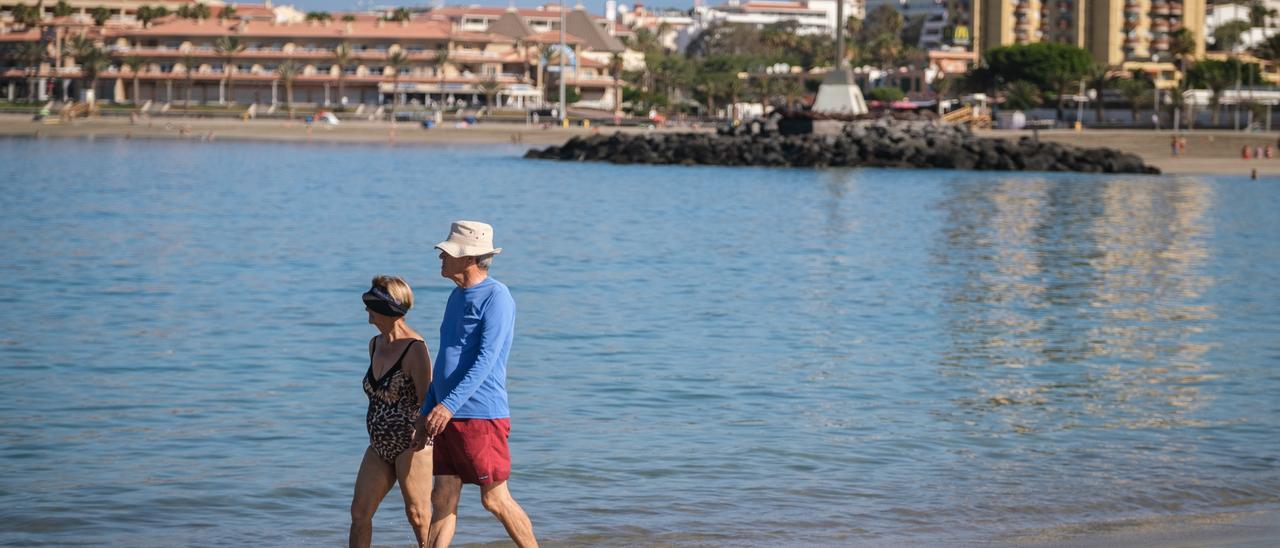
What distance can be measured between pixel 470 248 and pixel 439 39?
395ft

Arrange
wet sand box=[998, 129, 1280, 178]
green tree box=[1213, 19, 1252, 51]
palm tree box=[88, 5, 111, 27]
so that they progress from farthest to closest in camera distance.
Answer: green tree box=[1213, 19, 1252, 51] < palm tree box=[88, 5, 111, 27] < wet sand box=[998, 129, 1280, 178]

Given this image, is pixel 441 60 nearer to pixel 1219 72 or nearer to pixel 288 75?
pixel 288 75

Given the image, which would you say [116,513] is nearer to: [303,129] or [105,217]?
[105,217]

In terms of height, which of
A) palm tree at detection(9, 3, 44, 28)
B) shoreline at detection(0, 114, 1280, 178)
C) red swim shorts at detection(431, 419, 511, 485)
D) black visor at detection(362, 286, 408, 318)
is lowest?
red swim shorts at detection(431, 419, 511, 485)

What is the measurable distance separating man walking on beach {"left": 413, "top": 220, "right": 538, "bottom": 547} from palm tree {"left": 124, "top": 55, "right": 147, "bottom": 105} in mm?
121131

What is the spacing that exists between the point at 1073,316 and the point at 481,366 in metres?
14.7

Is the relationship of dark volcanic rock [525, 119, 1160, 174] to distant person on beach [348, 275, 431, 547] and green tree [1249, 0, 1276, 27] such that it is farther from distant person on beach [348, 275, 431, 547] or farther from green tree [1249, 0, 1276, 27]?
green tree [1249, 0, 1276, 27]

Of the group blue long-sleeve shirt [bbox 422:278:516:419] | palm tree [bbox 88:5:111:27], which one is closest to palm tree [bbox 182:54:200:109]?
palm tree [bbox 88:5:111:27]

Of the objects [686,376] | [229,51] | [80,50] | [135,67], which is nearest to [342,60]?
[229,51]

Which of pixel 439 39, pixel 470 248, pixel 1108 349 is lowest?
pixel 1108 349

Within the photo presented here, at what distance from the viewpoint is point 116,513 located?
9297 mm

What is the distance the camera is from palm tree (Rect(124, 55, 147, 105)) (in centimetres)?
12206

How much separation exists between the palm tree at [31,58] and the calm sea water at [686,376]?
95600mm

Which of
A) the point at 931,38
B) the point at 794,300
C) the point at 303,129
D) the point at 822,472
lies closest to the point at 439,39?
the point at 303,129
